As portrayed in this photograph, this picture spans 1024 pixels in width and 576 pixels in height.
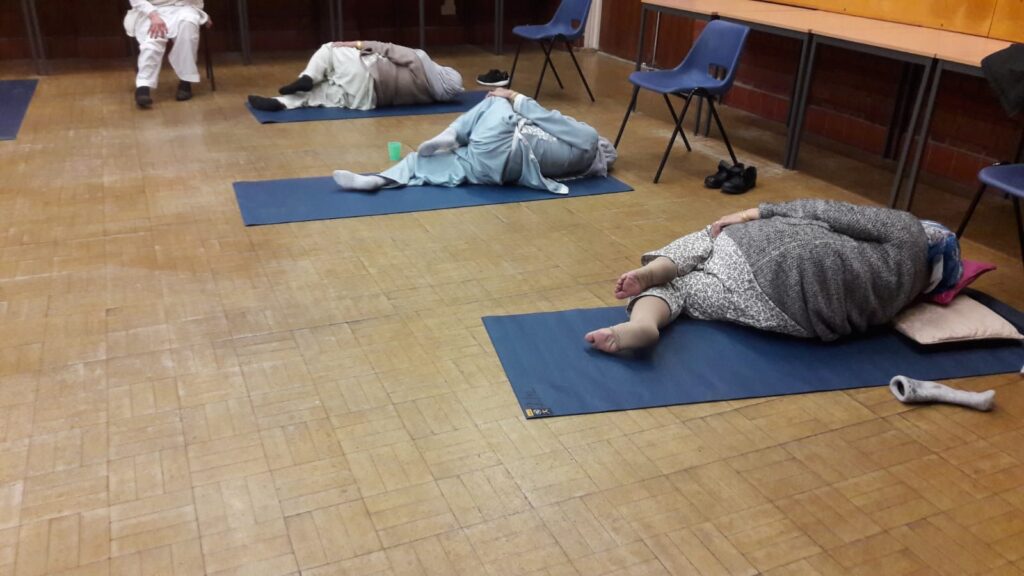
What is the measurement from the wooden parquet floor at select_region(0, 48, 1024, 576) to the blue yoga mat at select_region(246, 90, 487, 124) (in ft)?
5.55

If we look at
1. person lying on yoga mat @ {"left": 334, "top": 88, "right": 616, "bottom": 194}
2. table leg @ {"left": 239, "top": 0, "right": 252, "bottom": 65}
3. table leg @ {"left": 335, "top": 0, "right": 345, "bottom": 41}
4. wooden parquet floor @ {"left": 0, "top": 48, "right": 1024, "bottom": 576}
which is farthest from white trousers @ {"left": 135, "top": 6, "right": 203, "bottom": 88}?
person lying on yoga mat @ {"left": 334, "top": 88, "right": 616, "bottom": 194}

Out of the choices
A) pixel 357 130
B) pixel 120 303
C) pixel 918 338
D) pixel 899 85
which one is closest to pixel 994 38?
pixel 899 85

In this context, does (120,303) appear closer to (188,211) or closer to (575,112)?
(188,211)

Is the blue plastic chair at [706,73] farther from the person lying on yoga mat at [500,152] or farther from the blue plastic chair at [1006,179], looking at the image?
the blue plastic chair at [1006,179]

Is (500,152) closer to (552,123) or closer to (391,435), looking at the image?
(552,123)

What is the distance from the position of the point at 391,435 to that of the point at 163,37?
4.48m

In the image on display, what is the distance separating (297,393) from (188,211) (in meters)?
1.70

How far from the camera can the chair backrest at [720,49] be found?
427 centimetres

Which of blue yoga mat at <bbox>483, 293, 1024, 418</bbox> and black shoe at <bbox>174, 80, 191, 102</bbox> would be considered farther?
black shoe at <bbox>174, 80, 191, 102</bbox>

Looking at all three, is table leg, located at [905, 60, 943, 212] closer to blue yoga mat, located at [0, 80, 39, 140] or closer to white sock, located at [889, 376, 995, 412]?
white sock, located at [889, 376, 995, 412]

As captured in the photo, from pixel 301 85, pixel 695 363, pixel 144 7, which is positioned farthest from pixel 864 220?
pixel 144 7

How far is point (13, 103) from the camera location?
17.3ft

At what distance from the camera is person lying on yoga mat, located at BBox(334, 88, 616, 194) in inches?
156

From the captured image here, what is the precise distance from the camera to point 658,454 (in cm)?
213
